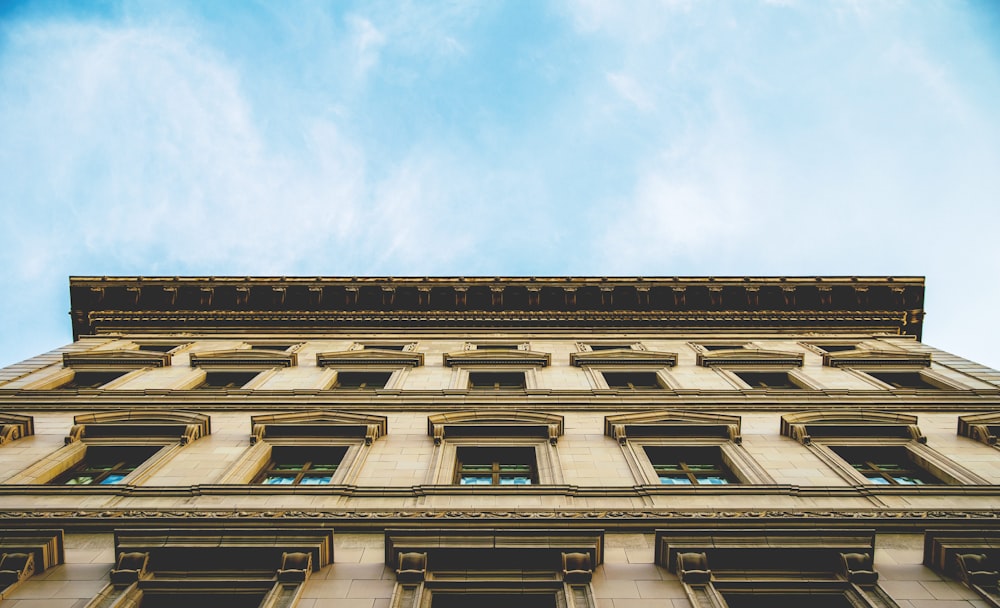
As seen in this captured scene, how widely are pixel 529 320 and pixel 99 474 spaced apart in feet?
49.9

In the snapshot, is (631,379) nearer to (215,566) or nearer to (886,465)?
(886,465)

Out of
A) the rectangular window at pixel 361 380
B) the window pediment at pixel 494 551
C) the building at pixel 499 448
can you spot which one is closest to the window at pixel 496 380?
the building at pixel 499 448

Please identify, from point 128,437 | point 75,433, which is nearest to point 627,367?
point 128,437

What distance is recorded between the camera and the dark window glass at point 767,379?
1861cm

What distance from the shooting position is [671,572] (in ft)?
29.0

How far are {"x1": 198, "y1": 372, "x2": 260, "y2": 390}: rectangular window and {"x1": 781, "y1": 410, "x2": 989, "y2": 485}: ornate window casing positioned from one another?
15249mm

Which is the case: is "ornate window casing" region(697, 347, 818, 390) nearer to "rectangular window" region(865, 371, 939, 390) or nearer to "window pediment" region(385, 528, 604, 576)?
"rectangular window" region(865, 371, 939, 390)

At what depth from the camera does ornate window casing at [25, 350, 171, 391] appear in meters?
18.7

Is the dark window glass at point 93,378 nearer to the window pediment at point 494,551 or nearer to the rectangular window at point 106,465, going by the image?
the rectangular window at point 106,465

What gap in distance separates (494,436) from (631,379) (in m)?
6.80

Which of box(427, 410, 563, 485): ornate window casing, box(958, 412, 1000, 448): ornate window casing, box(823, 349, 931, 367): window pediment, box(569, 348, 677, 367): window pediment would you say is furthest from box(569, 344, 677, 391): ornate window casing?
box(958, 412, 1000, 448): ornate window casing

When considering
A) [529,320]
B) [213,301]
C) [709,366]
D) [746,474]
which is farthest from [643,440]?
[213,301]

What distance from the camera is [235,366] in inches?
776

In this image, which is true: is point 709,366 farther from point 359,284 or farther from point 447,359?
point 359,284
